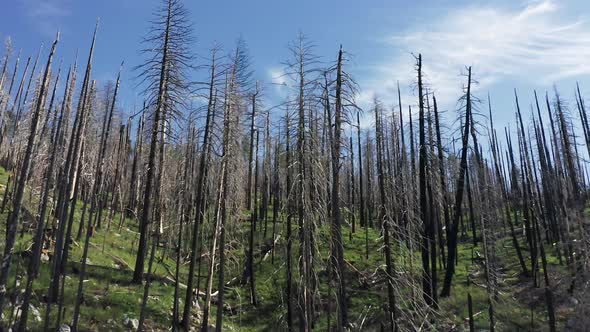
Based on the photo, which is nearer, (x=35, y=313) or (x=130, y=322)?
(x=35, y=313)

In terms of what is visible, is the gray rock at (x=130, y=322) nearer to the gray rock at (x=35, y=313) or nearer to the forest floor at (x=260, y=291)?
the forest floor at (x=260, y=291)

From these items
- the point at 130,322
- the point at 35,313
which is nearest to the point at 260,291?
the point at 130,322

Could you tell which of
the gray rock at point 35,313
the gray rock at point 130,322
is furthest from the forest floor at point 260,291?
the gray rock at point 130,322

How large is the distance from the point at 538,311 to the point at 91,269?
1036 inches

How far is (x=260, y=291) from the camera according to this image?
25.8 m

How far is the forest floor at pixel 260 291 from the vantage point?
16141 mm

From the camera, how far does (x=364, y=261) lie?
3011 centimetres

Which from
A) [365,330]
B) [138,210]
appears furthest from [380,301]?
[138,210]

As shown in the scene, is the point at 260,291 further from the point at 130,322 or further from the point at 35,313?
the point at 35,313

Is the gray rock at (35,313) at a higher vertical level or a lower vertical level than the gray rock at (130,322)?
higher

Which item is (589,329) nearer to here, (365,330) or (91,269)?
(365,330)

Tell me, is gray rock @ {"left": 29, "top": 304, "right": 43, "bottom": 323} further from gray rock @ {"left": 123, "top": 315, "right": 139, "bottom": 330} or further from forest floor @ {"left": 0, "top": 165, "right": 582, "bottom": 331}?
gray rock @ {"left": 123, "top": 315, "right": 139, "bottom": 330}

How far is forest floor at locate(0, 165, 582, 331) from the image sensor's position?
16141 mm

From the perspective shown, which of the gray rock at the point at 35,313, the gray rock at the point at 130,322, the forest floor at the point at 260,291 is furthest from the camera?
the forest floor at the point at 260,291
